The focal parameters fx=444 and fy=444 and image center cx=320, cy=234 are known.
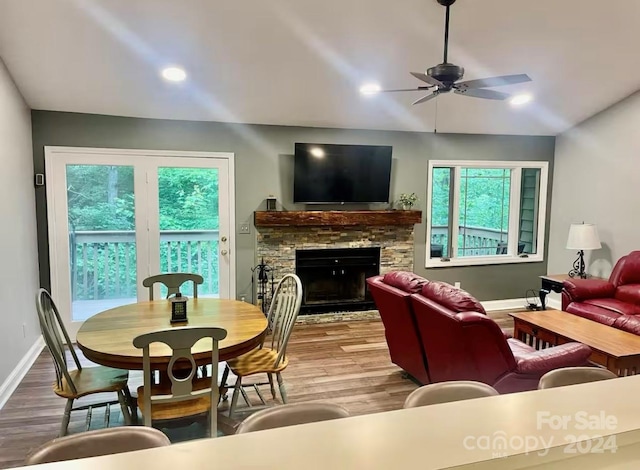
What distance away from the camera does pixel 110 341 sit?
7.92 feet

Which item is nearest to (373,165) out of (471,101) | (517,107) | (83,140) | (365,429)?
(471,101)

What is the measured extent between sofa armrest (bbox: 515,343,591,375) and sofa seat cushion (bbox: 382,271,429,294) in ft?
2.58

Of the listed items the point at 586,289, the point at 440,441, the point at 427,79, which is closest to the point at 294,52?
the point at 427,79

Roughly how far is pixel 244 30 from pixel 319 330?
322 cm

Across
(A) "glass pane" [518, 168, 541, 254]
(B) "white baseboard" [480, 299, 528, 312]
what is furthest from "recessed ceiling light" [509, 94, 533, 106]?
(B) "white baseboard" [480, 299, 528, 312]

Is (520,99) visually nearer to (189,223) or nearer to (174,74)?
(174,74)

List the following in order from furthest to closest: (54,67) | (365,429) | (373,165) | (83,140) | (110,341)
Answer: (373,165)
(83,140)
(54,67)
(110,341)
(365,429)

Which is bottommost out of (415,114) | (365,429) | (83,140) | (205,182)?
(365,429)

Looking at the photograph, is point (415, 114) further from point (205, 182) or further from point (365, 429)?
point (365, 429)

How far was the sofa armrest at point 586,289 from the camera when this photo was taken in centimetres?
463

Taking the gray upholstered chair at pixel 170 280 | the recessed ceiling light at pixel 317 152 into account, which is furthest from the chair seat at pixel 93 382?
the recessed ceiling light at pixel 317 152

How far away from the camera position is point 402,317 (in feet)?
10.8

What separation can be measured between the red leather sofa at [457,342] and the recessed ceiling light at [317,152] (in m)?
2.13

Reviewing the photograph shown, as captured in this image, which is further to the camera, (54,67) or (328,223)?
(328,223)
